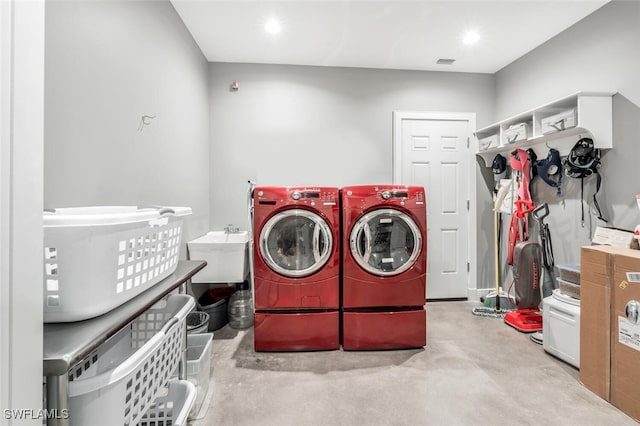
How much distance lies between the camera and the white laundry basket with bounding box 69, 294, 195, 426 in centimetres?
67

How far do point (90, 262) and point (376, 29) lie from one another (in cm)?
273

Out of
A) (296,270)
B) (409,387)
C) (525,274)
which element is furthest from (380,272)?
(525,274)

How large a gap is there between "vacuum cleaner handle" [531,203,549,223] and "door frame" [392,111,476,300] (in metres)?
0.64

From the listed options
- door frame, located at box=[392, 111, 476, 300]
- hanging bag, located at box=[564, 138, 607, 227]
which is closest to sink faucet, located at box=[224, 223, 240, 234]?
door frame, located at box=[392, 111, 476, 300]

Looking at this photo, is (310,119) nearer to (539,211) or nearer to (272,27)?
(272,27)

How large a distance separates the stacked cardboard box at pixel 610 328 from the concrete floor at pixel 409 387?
0.34 ft

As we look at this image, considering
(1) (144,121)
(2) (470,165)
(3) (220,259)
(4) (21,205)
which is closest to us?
(4) (21,205)

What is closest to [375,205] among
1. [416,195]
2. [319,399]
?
[416,195]

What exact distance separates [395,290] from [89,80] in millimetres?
2224

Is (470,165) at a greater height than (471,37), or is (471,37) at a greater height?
(471,37)

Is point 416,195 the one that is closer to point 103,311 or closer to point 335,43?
point 335,43

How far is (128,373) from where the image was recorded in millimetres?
718

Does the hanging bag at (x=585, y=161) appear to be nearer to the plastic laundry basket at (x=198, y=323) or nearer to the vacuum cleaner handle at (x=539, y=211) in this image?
the vacuum cleaner handle at (x=539, y=211)

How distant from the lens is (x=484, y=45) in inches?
108
